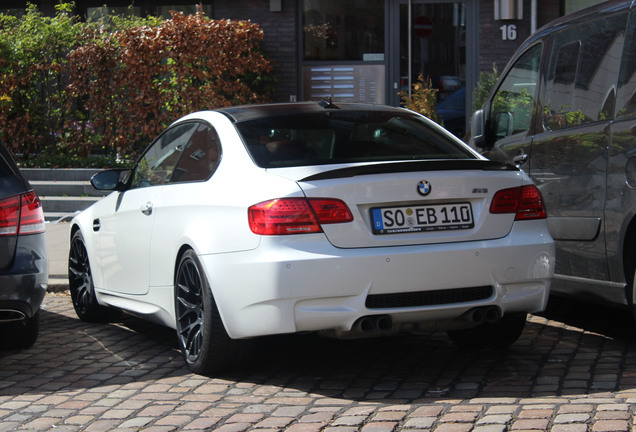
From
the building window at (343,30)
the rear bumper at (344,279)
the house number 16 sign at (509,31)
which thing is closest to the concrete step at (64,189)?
the building window at (343,30)

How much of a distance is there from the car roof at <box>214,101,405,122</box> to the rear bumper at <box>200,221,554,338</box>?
3.47 ft

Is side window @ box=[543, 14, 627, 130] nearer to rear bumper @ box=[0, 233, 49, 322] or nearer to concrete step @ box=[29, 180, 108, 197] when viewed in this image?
rear bumper @ box=[0, 233, 49, 322]

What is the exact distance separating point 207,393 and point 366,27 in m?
12.2

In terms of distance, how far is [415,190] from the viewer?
16.6 ft

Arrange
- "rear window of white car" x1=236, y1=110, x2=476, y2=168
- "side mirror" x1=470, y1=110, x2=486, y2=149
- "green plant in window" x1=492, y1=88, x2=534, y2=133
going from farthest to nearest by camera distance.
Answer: "side mirror" x1=470, y1=110, x2=486, y2=149 → "green plant in window" x1=492, y1=88, x2=534, y2=133 → "rear window of white car" x1=236, y1=110, x2=476, y2=168

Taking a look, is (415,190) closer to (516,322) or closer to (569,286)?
(516,322)

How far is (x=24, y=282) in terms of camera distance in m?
5.80

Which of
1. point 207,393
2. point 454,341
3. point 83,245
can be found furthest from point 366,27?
point 207,393

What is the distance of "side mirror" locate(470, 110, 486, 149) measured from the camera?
7.53 m

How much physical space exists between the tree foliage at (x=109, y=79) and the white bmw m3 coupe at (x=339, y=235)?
8.80m

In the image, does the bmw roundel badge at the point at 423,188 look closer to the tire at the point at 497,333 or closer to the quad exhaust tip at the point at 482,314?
the quad exhaust tip at the point at 482,314

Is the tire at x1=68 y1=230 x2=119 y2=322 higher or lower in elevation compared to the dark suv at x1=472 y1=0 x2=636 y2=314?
lower

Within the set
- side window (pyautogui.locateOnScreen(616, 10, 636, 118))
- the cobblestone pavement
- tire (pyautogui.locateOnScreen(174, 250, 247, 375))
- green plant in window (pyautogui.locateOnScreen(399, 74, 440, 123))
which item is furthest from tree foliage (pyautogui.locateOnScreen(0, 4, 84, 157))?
side window (pyautogui.locateOnScreen(616, 10, 636, 118))

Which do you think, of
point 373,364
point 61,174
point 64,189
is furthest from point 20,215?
point 61,174
